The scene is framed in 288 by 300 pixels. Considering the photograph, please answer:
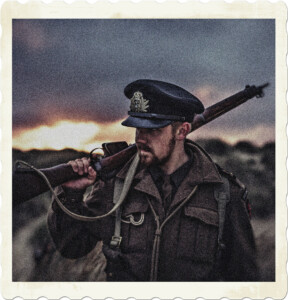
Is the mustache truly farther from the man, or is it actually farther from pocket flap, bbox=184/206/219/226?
pocket flap, bbox=184/206/219/226

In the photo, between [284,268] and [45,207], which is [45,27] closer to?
[45,207]

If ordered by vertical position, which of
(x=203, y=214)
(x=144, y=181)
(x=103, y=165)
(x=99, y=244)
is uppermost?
(x=103, y=165)

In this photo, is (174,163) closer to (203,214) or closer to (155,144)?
(155,144)

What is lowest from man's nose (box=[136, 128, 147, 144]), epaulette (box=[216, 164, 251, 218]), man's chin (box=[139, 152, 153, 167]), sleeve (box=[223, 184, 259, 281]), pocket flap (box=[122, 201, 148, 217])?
sleeve (box=[223, 184, 259, 281])

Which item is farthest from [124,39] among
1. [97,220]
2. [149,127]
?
[97,220]

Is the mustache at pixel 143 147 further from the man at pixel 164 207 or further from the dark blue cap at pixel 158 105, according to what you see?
the dark blue cap at pixel 158 105

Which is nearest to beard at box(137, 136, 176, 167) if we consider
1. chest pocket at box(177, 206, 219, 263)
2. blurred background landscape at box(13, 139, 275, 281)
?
blurred background landscape at box(13, 139, 275, 281)

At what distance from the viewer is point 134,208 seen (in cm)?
438

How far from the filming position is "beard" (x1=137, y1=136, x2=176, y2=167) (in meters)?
4.37

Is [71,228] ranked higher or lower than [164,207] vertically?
lower

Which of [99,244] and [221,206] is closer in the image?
[221,206]

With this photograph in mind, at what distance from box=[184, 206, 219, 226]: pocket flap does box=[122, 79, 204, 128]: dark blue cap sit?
601 millimetres

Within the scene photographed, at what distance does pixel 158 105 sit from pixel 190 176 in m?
0.53

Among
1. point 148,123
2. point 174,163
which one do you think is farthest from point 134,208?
point 148,123
